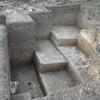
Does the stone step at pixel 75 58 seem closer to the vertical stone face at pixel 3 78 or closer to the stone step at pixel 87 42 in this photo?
the stone step at pixel 87 42

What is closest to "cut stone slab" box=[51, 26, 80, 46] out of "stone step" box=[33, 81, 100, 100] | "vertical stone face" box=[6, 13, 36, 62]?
"vertical stone face" box=[6, 13, 36, 62]

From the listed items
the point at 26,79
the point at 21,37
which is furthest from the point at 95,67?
the point at 21,37

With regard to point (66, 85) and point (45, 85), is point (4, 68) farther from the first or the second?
point (66, 85)

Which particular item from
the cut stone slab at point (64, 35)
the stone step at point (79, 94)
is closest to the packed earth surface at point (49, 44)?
the cut stone slab at point (64, 35)

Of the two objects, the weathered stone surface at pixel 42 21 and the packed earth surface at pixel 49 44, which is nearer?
the packed earth surface at pixel 49 44

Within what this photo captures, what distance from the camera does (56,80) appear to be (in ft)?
12.7

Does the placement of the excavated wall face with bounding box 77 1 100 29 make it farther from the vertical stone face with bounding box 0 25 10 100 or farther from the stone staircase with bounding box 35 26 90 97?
the vertical stone face with bounding box 0 25 10 100

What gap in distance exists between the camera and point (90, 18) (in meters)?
4.94

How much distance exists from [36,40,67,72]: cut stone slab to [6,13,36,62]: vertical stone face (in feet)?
0.95

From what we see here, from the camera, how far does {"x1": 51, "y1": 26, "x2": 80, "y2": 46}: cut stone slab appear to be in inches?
Result: 182

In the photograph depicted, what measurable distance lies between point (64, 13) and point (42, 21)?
2.75 feet

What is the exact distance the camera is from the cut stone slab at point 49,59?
401 cm

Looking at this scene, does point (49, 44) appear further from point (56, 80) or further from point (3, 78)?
point (3, 78)

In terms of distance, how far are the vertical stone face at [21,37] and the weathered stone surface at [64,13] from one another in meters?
1.03
